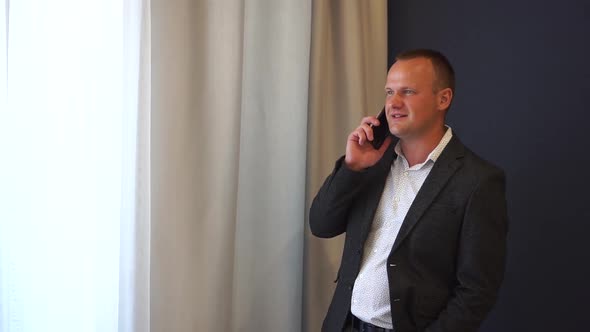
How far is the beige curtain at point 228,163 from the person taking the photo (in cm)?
208

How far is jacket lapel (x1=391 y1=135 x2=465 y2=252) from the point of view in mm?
1660

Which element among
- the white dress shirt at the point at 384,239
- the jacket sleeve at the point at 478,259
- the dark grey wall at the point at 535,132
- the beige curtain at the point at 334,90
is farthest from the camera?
the beige curtain at the point at 334,90

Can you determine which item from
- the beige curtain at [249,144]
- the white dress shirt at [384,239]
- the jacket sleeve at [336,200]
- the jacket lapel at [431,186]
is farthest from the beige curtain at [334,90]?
the jacket lapel at [431,186]

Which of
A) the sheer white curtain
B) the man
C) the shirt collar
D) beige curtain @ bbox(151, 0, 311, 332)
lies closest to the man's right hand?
the man

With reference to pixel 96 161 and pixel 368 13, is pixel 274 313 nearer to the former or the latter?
pixel 96 161

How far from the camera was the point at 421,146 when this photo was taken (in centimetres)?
181

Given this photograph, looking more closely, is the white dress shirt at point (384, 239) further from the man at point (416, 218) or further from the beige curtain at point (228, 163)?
the beige curtain at point (228, 163)

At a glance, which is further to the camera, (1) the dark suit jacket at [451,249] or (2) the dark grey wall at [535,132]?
(2) the dark grey wall at [535,132]

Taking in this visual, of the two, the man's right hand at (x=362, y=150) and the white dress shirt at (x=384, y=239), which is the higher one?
the man's right hand at (x=362, y=150)

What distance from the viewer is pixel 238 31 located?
2.19 metres

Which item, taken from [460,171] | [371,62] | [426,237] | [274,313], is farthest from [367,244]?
[371,62]

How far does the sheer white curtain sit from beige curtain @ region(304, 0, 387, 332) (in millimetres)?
710

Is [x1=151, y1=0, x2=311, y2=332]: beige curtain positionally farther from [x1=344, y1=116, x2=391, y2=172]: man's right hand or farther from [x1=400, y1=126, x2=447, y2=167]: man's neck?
[x1=400, y1=126, x2=447, y2=167]: man's neck

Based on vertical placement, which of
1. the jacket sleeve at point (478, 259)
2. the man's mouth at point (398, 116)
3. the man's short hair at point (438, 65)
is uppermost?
the man's short hair at point (438, 65)
